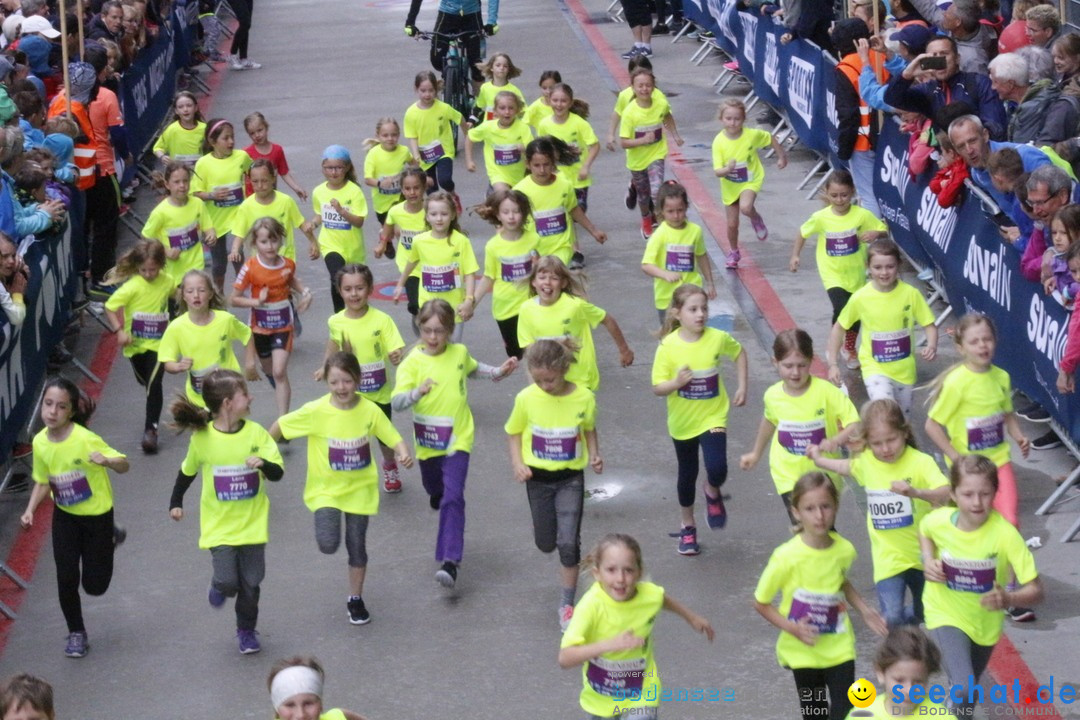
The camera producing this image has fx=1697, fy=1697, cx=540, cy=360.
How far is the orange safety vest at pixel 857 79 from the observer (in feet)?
52.7

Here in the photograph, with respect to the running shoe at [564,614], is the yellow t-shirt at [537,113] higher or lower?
lower

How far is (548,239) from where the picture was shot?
13344 millimetres

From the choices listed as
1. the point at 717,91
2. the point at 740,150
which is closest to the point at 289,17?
the point at 717,91

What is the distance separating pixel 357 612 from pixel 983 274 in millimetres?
5300

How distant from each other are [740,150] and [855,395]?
11.1 ft

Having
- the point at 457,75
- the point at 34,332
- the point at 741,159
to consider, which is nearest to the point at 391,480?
the point at 34,332

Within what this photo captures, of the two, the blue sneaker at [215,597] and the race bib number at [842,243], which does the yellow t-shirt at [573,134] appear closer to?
the race bib number at [842,243]

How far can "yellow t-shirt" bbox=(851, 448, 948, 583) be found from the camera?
8.16 metres

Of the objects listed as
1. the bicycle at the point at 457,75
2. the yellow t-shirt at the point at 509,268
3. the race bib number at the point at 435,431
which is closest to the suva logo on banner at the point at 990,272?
the yellow t-shirt at the point at 509,268

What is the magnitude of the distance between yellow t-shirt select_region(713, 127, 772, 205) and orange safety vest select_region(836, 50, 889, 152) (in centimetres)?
133

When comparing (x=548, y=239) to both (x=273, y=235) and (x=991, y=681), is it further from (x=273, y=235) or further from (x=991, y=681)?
(x=991, y=681)

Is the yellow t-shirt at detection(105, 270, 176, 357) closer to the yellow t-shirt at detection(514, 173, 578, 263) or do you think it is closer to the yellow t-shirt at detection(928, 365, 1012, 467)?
the yellow t-shirt at detection(514, 173, 578, 263)

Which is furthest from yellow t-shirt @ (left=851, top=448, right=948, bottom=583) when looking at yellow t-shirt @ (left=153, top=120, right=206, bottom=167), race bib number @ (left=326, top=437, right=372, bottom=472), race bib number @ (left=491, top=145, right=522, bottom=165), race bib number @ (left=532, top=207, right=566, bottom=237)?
yellow t-shirt @ (left=153, top=120, right=206, bottom=167)

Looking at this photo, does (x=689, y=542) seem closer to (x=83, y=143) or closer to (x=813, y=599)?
(x=813, y=599)
